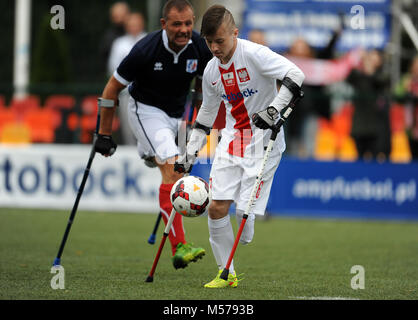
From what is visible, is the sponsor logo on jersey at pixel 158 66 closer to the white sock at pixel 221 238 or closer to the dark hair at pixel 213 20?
the dark hair at pixel 213 20

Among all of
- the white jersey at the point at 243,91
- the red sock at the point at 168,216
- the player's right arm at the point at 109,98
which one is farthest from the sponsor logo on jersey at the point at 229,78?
the red sock at the point at 168,216

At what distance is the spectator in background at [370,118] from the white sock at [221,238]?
7.54 m

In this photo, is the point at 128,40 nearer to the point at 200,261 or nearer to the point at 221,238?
the point at 200,261

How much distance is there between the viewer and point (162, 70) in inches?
342

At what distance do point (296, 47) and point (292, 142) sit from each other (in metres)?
1.83

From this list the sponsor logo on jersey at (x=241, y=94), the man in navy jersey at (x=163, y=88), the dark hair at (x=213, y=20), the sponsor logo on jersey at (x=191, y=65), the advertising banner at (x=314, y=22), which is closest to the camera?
the dark hair at (x=213, y=20)

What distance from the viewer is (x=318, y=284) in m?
7.85

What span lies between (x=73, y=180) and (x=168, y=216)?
6835mm

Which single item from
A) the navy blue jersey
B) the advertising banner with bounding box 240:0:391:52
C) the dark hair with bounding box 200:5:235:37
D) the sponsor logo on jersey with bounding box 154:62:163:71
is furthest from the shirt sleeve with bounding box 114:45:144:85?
the advertising banner with bounding box 240:0:391:52

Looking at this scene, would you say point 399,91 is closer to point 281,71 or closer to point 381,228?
point 381,228

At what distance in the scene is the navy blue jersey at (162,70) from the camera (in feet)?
27.8

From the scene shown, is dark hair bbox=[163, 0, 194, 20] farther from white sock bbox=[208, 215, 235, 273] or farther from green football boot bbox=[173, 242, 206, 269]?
green football boot bbox=[173, 242, 206, 269]

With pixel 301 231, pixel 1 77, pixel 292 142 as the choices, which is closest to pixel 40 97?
pixel 292 142

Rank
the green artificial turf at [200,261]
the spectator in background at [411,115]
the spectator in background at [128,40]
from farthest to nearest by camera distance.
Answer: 1. the spectator in background at [128,40]
2. the spectator in background at [411,115]
3. the green artificial turf at [200,261]
